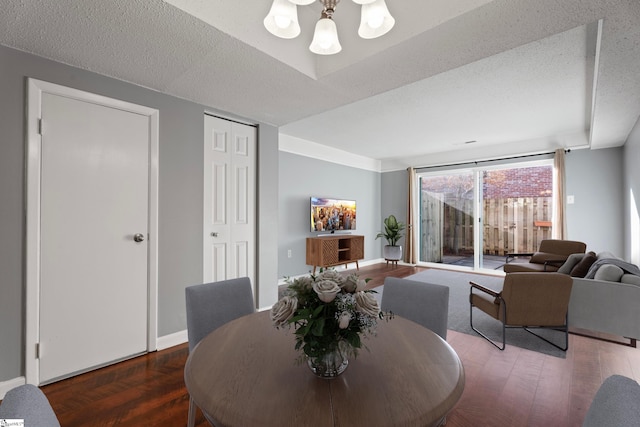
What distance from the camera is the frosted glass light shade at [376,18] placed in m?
1.38

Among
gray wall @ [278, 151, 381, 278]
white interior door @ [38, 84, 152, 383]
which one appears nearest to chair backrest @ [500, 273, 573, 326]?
white interior door @ [38, 84, 152, 383]

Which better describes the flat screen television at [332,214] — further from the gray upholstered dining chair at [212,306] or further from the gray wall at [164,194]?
the gray upholstered dining chair at [212,306]

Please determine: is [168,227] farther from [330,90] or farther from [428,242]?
[428,242]

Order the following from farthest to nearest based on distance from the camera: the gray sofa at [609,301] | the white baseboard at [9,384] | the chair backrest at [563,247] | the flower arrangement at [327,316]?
1. the chair backrest at [563,247]
2. the gray sofa at [609,301]
3. the white baseboard at [9,384]
4. the flower arrangement at [327,316]

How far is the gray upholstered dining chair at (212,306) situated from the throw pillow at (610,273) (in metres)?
3.08

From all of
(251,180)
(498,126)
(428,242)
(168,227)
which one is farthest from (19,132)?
(428,242)

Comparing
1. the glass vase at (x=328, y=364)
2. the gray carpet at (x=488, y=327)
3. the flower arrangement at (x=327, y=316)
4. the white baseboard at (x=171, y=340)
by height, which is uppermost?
the flower arrangement at (x=327, y=316)

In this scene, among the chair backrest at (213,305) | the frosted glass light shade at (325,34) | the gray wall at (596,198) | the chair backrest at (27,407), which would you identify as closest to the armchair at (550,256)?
the gray wall at (596,198)

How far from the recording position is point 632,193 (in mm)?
3963

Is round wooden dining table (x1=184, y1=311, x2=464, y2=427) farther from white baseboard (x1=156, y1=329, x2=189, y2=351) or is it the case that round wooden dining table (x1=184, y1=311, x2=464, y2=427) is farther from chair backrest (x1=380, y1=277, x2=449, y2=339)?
white baseboard (x1=156, y1=329, x2=189, y2=351)

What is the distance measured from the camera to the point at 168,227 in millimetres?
2738

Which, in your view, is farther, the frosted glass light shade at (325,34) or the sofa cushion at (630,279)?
the sofa cushion at (630,279)

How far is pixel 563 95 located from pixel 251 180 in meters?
3.67

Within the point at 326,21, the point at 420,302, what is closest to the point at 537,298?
the point at 420,302
